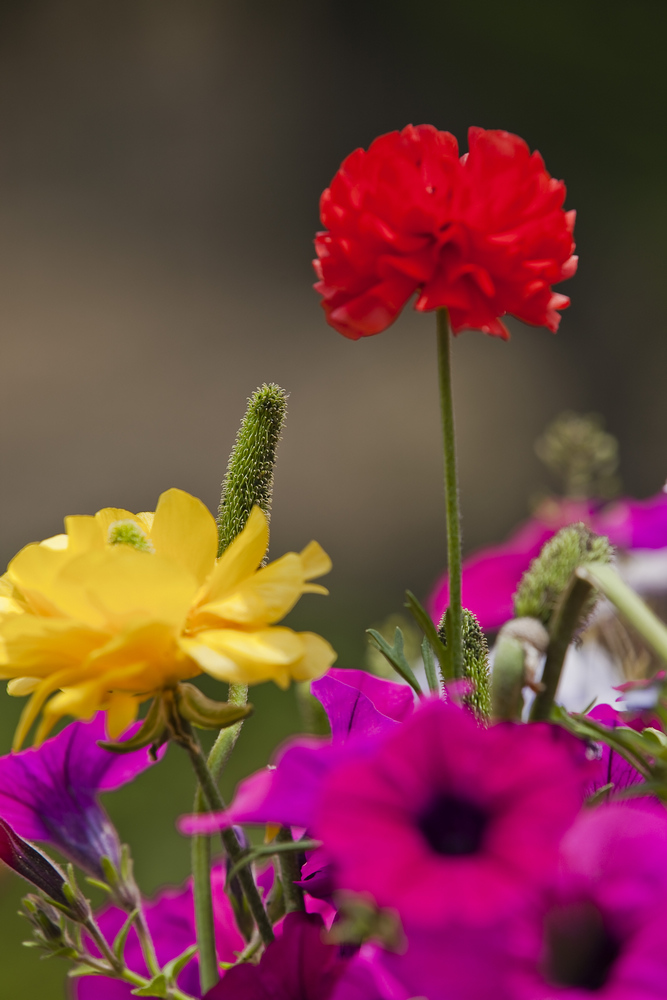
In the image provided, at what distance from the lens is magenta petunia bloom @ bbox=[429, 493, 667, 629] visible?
1.08 ft

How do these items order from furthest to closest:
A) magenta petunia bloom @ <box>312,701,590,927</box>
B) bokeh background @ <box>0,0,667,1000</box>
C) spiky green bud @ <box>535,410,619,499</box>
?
bokeh background @ <box>0,0,667,1000</box> < spiky green bud @ <box>535,410,619,499</box> < magenta petunia bloom @ <box>312,701,590,927</box>

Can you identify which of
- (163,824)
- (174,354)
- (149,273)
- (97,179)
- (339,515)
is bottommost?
(163,824)

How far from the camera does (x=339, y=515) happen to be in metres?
2.08

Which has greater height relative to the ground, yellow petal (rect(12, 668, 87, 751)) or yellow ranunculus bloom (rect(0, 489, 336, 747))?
yellow ranunculus bloom (rect(0, 489, 336, 747))

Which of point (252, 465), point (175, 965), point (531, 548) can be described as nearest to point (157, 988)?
point (175, 965)

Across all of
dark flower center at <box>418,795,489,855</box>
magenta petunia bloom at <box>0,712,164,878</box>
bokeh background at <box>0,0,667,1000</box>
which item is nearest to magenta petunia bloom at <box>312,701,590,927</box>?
dark flower center at <box>418,795,489,855</box>

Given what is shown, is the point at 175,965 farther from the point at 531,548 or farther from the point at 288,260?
the point at 288,260

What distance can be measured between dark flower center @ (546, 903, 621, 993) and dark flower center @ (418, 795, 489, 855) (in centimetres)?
2

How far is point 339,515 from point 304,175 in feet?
3.25

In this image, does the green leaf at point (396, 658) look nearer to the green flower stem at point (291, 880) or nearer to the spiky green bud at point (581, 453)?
the green flower stem at point (291, 880)

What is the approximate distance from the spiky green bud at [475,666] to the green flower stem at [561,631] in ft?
0.08

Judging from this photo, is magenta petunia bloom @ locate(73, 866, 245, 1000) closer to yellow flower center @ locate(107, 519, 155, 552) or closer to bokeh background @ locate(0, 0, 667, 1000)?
yellow flower center @ locate(107, 519, 155, 552)

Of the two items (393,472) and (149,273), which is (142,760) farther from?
(149,273)

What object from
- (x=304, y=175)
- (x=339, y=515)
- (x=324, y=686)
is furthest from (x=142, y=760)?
(x=304, y=175)
